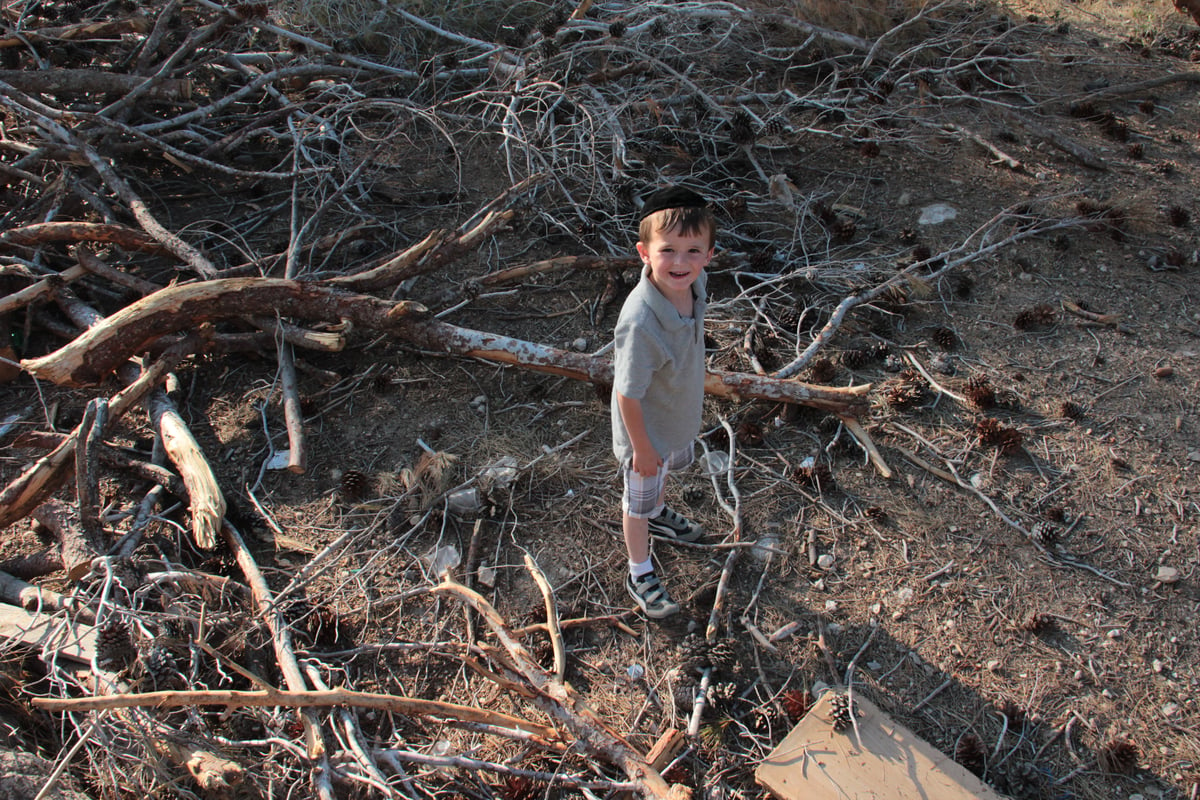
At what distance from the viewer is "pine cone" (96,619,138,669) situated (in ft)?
7.17

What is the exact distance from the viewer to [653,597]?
2.54m

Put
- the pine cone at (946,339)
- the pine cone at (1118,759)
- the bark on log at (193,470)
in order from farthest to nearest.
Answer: the pine cone at (946,339)
the bark on log at (193,470)
the pine cone at (1118,759)

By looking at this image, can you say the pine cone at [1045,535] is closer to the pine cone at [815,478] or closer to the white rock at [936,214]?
the pine cone at [815,478]

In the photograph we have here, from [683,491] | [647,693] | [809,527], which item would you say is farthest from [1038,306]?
[647,693]

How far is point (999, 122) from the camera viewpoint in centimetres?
514

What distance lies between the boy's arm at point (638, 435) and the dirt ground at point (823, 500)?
0.68 m

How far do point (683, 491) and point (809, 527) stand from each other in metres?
0.52

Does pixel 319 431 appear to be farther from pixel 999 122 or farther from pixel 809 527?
pixel 999 122

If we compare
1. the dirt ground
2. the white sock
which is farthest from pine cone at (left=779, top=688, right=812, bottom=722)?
the white sock

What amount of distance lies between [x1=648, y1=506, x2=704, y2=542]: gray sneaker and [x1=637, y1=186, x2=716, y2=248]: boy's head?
1.21 m

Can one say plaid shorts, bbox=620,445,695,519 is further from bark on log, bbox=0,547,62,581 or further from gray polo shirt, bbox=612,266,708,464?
bark on log, bbox=0,547,62,581

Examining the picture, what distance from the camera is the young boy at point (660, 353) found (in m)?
1.92

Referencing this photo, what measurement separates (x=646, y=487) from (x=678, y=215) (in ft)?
2.82

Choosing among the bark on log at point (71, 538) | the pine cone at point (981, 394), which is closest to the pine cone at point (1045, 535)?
the pine cone at point (981, 394)
